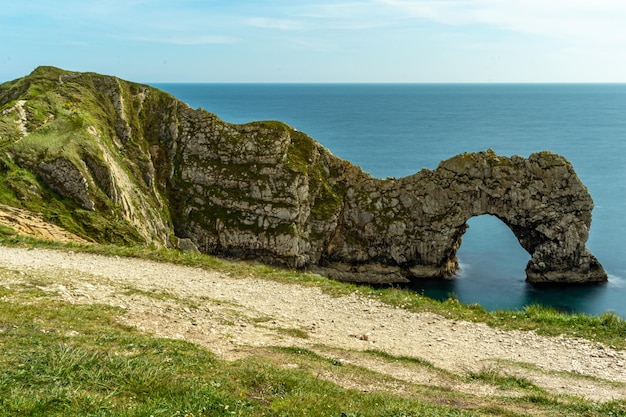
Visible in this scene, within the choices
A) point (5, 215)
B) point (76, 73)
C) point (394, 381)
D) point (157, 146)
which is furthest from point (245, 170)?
point (394, 381)

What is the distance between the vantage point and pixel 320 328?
2247 centimetres

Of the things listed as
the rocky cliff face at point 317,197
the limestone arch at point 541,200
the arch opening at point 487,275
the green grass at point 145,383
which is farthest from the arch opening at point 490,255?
the green grass at point 145,383

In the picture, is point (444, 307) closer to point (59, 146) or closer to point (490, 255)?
point (59, 146)

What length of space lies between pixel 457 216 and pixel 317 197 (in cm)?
1957

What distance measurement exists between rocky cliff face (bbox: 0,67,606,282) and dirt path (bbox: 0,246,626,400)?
38979 mm

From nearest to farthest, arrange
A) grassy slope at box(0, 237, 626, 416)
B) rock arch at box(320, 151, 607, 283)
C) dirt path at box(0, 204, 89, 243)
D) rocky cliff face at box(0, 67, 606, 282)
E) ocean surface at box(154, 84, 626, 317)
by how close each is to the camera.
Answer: grassy slope at box(0, 237, 626, 416)
dirt path at box(0, 204, 89, 243)
ocean surface at box(154, 84, 626, 317)
rocky cliff face at box(0, 67, 606, 282)
rock arch at box(320, 151, 607, 283)

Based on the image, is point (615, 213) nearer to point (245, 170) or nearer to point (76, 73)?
point (245, 170)

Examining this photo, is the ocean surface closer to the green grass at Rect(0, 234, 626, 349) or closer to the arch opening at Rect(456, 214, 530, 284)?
the arch opening at Rect(456, 214, 530, 284)

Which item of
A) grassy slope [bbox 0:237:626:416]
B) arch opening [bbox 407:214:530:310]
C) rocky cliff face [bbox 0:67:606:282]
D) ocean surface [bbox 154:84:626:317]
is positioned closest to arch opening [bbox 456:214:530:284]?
arch opening [bbox 407:214:530:310]

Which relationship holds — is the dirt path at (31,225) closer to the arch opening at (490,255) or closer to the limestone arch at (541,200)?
the limestone arch at (541,200)

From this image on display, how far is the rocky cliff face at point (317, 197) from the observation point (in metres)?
68.3

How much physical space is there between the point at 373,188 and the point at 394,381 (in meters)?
56.4

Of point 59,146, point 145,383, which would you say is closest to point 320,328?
point 145,383

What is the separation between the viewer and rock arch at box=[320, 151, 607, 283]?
69250 millimetres
